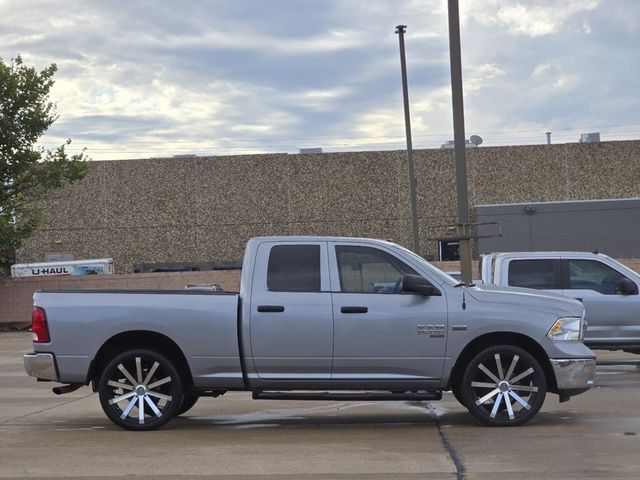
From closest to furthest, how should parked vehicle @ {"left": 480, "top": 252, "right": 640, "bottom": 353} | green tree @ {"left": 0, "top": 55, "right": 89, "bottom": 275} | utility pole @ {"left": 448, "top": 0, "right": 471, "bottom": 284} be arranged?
parked vehicle @ {"left": 480, "top": 252, "right": 640, "bottom": 353} < utility pole @ {"left": 448, "top": 0, "right": 471, "bottom": 284} < green tree @ {"left": 0, "top": 55, "right": 89, "bottom": 275}

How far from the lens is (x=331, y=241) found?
10.9m

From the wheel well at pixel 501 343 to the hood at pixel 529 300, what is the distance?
33 cm

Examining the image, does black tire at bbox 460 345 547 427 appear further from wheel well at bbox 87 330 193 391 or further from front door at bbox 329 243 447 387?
wheel well at bbox 87 330 193 391

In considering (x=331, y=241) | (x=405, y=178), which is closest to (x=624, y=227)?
(x=405, y=178)

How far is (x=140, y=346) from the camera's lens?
10.9 meters

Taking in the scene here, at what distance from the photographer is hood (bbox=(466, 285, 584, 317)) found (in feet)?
34.9

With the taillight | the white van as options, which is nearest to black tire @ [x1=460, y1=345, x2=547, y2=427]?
the taillight

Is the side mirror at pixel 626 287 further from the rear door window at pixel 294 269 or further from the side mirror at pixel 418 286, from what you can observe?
the rear door window at pixel 294 269

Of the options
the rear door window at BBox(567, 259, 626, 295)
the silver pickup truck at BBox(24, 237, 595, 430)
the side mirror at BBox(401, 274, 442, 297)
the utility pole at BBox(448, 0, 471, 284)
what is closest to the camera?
the side mirror at BBox(401, 274, 442, 297)

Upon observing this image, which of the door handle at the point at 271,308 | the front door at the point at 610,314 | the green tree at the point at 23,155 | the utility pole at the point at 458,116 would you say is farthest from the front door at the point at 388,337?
the green tree at the point at 23,155

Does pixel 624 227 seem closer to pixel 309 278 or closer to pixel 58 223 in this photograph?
pixel 58 223

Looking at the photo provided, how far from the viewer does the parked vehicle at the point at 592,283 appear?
16.0 metres

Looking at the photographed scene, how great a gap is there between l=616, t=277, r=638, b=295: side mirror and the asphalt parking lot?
262 cm

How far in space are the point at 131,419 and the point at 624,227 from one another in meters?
31.2
